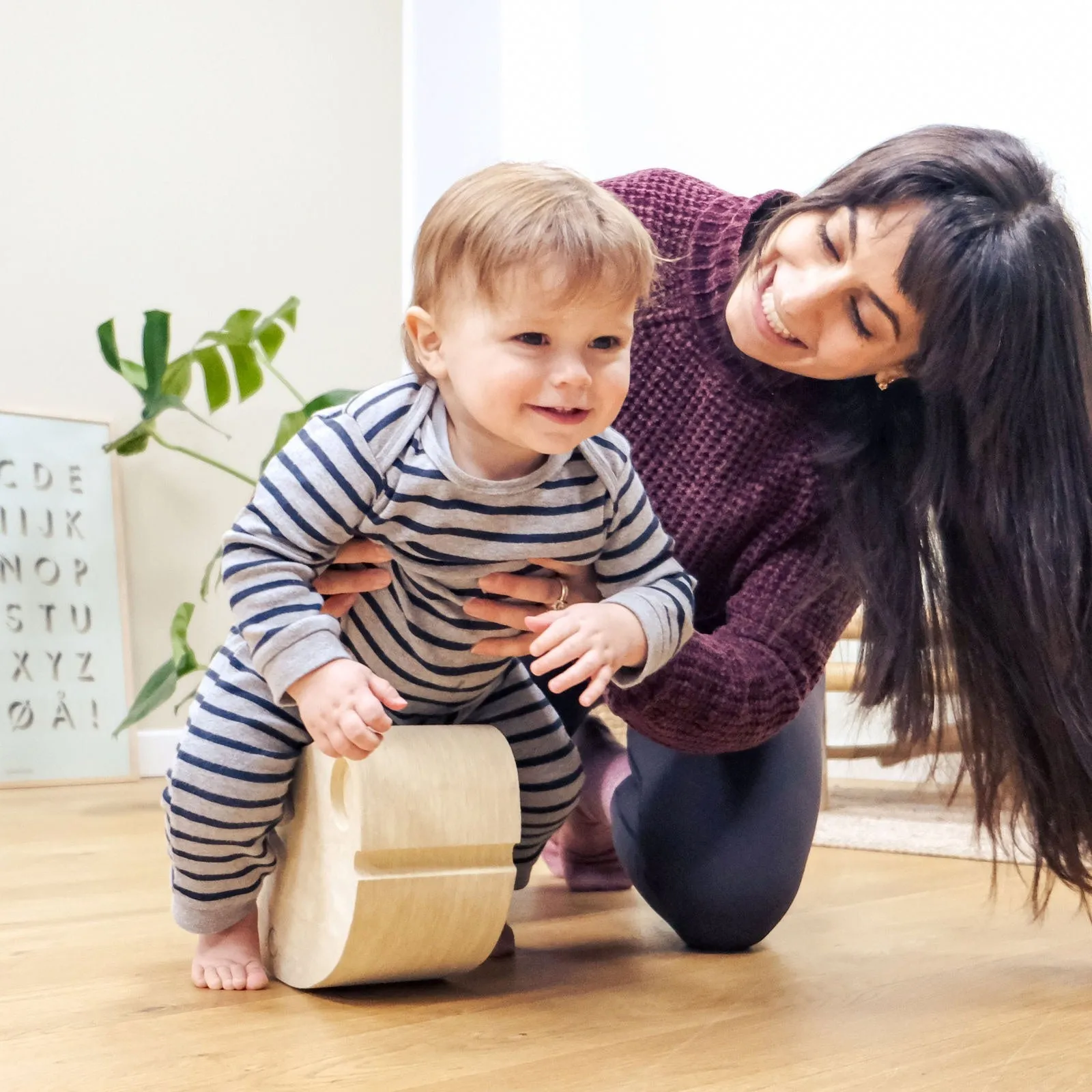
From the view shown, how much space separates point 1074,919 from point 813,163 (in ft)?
5.39

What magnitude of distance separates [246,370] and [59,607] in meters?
0.66

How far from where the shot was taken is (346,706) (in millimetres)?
962

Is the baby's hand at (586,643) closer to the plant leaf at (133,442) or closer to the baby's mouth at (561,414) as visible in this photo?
the baby's mouth at (561,414)

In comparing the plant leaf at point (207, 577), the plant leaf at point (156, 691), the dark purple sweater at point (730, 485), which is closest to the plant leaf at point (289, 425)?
the plant leaf at point (207, 577)

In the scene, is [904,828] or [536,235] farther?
[904,828]

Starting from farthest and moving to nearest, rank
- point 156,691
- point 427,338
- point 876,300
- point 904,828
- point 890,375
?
point 156,691, point 904,828, point 890,375, point 876,300, point 427,338

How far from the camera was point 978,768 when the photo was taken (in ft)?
4.27

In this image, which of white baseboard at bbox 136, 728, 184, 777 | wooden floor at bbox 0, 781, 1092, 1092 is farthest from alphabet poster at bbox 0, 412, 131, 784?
wooden floor at bbox 0, 781, 1092, 1092

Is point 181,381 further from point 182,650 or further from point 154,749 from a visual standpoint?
point 154,749

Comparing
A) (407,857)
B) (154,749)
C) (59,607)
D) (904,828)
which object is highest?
(407,857)

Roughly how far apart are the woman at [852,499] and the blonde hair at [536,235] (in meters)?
0.25

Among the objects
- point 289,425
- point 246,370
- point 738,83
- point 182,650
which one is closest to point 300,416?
point 289,425

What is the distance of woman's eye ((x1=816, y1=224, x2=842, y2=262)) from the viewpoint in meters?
1.18

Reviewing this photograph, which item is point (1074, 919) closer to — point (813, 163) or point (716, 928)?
point (716, 928)
